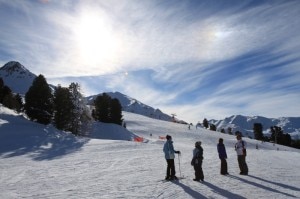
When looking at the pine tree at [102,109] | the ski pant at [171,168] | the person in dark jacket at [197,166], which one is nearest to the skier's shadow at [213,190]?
Answer: the person in dark jacket at [197,166]

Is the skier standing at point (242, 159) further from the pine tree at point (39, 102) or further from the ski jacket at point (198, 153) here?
the pine tree at point (39, 102)

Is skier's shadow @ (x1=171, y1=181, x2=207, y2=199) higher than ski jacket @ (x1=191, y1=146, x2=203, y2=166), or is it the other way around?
ski jacket @ (x1=191, y1=146, x2=203, y2=166)

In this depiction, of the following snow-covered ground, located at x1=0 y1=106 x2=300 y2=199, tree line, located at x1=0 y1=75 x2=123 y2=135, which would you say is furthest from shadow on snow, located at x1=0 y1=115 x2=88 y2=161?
tree line, located at x1=0 y1=75 x2=123 y2=135

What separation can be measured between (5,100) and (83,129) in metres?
19.2

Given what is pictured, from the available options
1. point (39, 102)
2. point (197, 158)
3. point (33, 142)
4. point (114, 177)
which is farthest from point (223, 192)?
point (39, 102)

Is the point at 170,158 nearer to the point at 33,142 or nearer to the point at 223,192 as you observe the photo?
the point at 223,192

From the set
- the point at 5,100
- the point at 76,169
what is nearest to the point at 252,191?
the point at 76,169

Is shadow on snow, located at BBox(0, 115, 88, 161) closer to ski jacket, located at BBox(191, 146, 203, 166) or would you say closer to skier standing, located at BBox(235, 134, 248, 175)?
ski jacket, located at BBox(191, 146, 203, 166)

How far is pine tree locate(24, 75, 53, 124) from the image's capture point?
192ft

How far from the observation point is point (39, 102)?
58.9m

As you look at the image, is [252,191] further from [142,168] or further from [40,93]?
[40,93]

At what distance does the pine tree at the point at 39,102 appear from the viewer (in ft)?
192

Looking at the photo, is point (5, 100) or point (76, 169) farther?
point (5, 100)

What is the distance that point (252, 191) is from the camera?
14.9 meters
